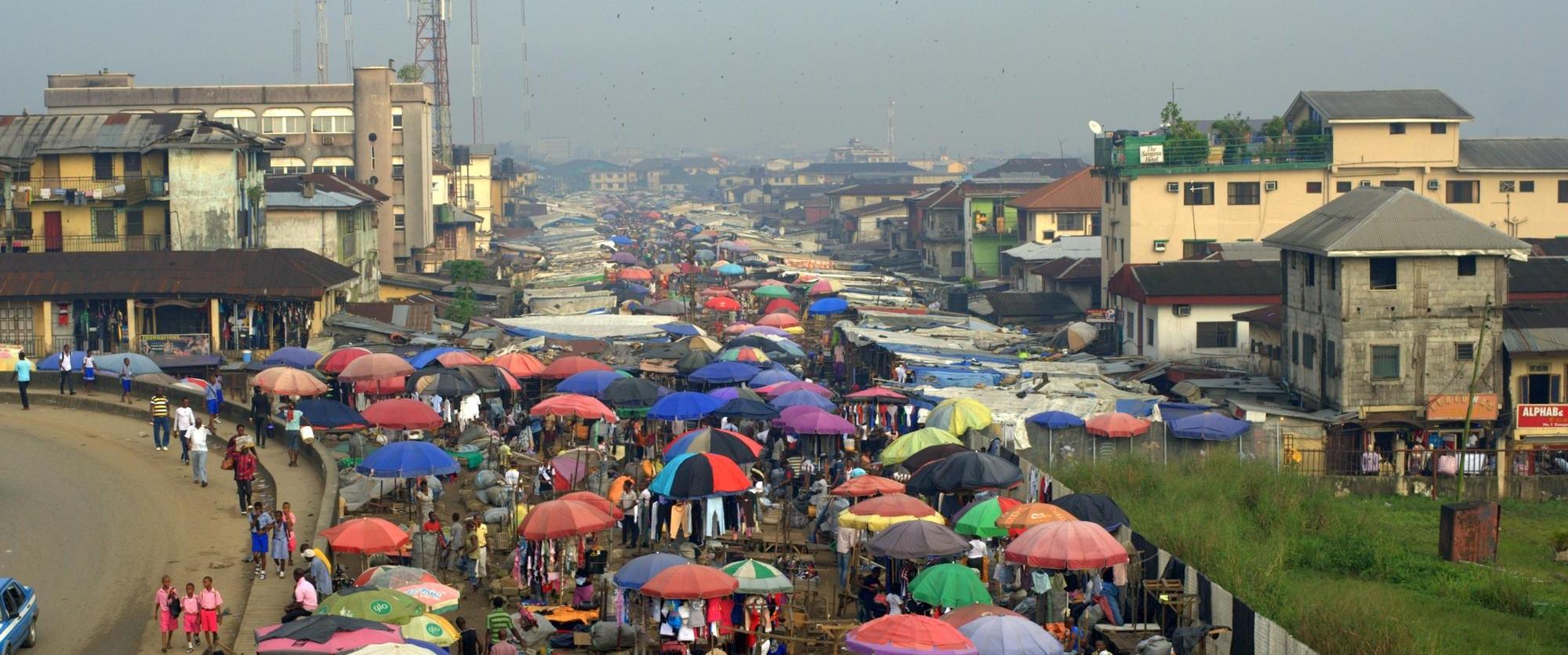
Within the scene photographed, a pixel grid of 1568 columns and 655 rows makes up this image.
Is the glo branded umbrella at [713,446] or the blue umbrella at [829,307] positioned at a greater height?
the blue umbrella at [829,307]

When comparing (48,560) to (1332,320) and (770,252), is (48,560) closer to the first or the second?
(1332,320)

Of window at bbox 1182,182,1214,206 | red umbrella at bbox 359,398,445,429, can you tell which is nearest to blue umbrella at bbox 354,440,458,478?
red umbrella at bbox 359,398,445,429

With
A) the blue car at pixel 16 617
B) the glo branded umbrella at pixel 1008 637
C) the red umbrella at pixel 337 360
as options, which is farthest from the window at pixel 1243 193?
the blue car at pixel 16 617

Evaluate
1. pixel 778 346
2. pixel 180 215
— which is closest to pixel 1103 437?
pixel 778 346

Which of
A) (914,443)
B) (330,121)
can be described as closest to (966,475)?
(914,443)

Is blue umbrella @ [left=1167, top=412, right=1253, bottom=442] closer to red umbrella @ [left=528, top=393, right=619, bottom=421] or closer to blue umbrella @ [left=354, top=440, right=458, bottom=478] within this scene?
red umbrella @ [left=528, top=393, right=619, bottom=421]

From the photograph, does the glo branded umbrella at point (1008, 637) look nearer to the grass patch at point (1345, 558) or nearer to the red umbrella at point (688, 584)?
the red umbrella at point (688, 584)

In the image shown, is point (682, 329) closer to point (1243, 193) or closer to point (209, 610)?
point (1243, 193)
